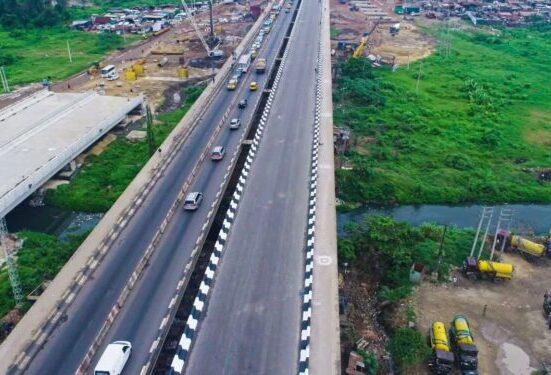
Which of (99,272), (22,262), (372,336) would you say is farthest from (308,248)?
(22,262)

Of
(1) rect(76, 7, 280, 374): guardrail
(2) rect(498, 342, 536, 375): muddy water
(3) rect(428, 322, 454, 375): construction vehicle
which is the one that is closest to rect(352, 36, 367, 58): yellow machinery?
(1) rect(76, 7, 280, 374): guardrail

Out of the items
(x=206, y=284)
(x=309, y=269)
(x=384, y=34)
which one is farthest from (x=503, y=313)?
(x=384, y=34)

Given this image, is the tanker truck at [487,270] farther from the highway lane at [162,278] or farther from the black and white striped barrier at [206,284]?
the highway lane at [162,278]

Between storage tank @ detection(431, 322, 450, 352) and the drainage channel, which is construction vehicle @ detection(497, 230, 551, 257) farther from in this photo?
the drainage channel

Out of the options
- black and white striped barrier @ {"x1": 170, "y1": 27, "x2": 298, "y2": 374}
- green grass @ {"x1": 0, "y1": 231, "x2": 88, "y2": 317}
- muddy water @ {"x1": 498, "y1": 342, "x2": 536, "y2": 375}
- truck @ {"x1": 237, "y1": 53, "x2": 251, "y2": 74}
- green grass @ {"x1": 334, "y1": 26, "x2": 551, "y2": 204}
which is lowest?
muddy water @ {"x1": 498, "y1": 342, "x2": 536, "y2": 375}

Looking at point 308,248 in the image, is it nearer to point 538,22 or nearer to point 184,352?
point 184,352

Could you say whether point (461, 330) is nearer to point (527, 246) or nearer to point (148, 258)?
point (527, 246)
